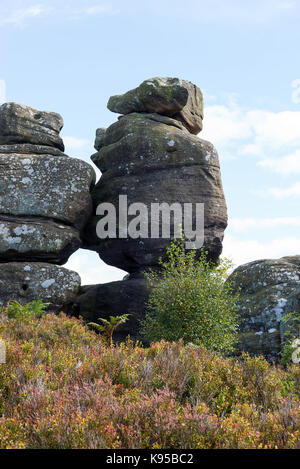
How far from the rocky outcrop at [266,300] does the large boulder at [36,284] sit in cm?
660

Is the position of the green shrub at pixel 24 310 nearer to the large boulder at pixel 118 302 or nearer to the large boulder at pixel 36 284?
the large boulder at pixel 36 284

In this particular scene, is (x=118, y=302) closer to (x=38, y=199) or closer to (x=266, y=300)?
(x=38, y=199)

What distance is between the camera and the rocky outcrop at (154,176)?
19.5m

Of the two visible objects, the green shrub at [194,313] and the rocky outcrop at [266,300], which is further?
the rocky outcrop at [266,300]

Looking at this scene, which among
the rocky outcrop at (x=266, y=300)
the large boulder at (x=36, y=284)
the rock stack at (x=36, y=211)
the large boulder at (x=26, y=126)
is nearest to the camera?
the rocky outcrop at (x=266, y=300)

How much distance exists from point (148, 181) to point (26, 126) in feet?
20.1

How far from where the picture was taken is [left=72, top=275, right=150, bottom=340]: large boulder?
17766mm

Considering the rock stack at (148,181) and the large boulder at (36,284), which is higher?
the rock stack at (148,181)

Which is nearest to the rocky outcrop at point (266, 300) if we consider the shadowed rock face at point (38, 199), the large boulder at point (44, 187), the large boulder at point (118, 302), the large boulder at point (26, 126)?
the large boulder at point (118, 302)

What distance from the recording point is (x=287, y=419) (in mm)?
5633

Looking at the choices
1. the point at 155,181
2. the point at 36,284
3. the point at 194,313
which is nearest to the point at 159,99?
the point at 155,181

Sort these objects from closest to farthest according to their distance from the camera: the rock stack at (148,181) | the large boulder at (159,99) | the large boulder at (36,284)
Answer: the large boulder at (36,284), the rock stack at (148,181), the large boulder at (159,99)

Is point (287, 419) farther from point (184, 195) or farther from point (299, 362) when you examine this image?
point (184, 195)
